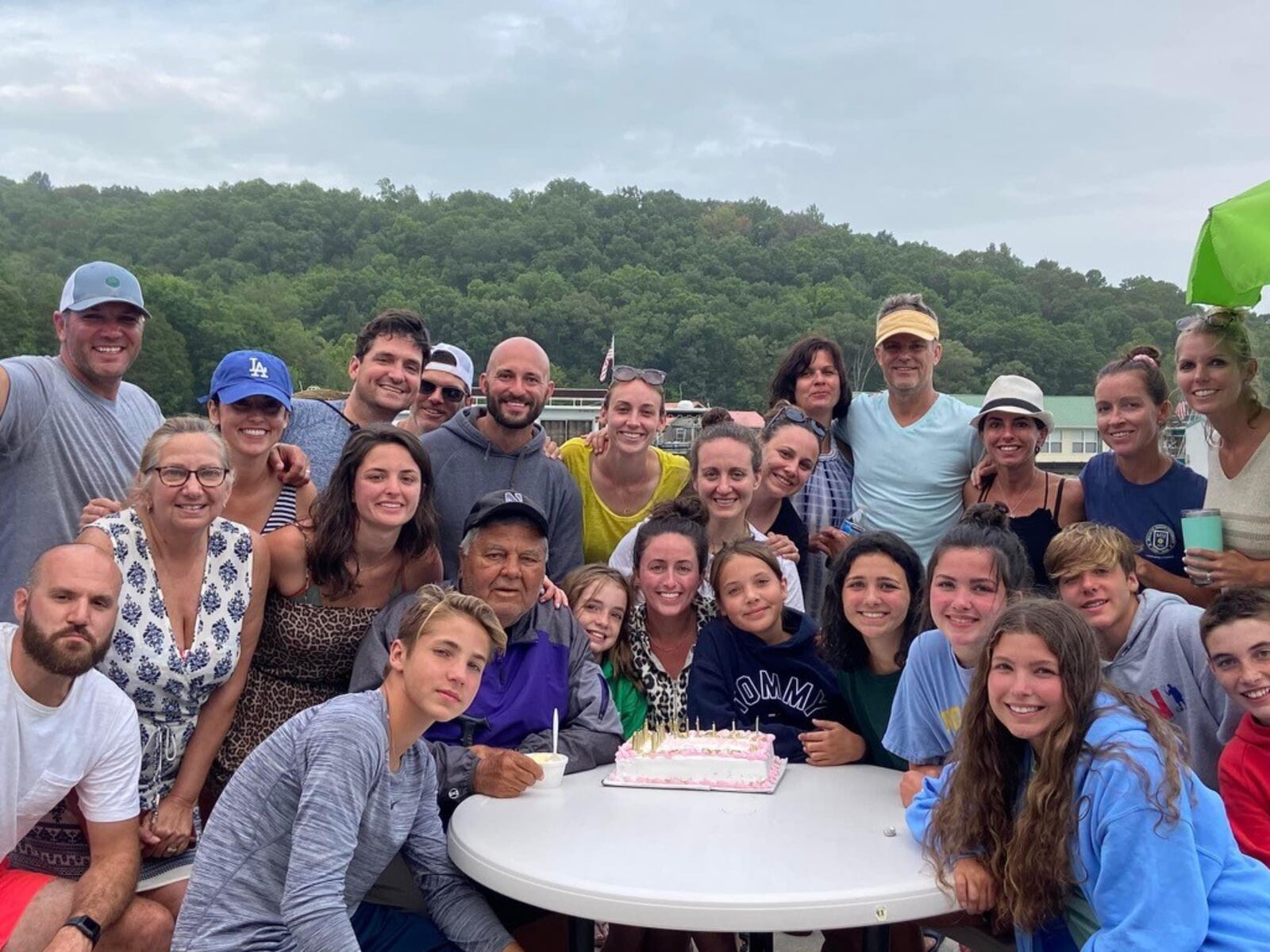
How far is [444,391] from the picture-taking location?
5.96m

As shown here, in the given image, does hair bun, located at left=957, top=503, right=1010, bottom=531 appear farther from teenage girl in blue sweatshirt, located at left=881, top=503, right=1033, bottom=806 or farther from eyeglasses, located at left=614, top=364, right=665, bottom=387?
eyeglasses, located at left=614, top=364, right=665, bottom=387

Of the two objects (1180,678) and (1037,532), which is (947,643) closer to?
(1180,678)

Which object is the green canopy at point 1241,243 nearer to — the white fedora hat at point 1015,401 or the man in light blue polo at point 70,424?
the white fedora hat at point 1015,401

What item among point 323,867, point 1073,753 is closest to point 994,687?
point 1073,753

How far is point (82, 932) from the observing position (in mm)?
2922

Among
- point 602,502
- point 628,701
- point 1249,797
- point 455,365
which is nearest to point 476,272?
point 455,365

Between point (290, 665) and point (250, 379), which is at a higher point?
point (250, 379)

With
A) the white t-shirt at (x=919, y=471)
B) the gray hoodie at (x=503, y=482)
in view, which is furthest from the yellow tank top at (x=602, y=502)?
the white t-shirt at (x=919, y=471)

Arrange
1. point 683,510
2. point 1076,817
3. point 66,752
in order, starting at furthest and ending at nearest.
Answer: point 683,510
point 66,752
point 1076,817

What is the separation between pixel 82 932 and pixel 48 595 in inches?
37.5

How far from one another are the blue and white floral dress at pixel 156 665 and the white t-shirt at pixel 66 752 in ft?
0.54

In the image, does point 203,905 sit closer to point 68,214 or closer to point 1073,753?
point 1073,753

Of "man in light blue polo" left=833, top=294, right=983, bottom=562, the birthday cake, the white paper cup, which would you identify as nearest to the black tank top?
"man in light blue polo" left=833, top=294, right=983, bottom=562

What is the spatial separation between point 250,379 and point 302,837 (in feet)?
7.31
